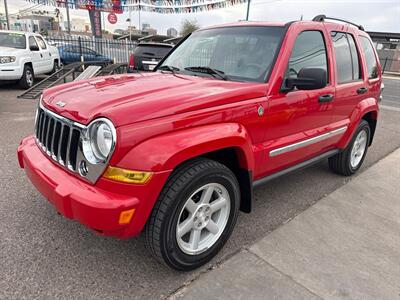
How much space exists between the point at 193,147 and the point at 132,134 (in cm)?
→ 41

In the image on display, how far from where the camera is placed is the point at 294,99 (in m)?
2.86

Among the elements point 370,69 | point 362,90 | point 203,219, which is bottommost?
point 203,219

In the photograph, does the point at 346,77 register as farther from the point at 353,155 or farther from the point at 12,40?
the point at 12,40

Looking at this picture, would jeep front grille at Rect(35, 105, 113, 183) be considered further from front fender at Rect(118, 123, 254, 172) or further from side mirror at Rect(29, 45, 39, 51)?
side mirror at Rect(29, 45, 39, 51)

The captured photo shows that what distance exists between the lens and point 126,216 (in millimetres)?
1915

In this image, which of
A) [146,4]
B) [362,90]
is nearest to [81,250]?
[362,90]

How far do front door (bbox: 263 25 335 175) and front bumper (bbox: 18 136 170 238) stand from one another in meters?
1.23

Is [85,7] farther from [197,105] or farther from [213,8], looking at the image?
[197,105]

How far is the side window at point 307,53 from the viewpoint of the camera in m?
2.93

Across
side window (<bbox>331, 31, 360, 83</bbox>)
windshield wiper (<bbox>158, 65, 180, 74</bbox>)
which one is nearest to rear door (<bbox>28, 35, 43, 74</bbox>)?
windshield wiper (<bbox>158, 65, 180, 74</bbox>)

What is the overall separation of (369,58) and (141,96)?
3453mm

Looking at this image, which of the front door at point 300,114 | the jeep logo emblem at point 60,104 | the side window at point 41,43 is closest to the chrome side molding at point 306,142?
the front door at point 300,114

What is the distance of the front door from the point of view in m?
2.78

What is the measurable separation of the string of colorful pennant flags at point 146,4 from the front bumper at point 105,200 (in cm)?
2345
